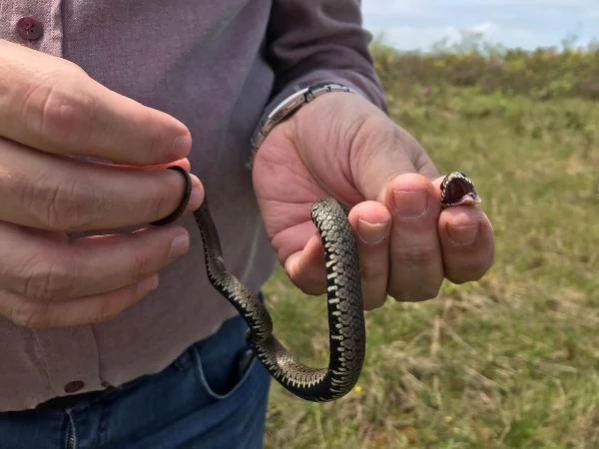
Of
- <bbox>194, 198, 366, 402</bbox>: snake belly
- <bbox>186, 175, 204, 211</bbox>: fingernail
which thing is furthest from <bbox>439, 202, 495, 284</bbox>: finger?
<bbox>186, 175, 204, 211</bbox>: fingernail

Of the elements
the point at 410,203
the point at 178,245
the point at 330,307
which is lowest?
the point at 330,307

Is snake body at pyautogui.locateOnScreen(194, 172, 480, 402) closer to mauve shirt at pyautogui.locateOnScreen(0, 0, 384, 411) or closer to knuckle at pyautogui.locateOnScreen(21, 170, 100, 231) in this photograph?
mauve shirt at pyautogui.locateOnScreen(0, 0, 384, 411)

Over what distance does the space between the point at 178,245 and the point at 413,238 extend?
341mm

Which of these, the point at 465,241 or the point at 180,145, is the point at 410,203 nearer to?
the point at 465,241

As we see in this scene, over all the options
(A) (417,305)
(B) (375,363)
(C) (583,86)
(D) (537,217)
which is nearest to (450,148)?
(D) (537,217)

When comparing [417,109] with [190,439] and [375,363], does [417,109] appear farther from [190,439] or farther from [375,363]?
[190,439]

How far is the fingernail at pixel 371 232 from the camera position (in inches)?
41.6

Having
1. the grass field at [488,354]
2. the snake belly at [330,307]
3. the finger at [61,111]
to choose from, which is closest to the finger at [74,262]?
the finger at [61,111]

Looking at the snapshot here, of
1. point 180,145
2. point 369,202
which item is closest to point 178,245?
point 180,145

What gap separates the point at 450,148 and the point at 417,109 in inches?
105

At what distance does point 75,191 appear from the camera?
0.92 metres

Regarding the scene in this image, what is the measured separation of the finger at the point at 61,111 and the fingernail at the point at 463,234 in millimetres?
431

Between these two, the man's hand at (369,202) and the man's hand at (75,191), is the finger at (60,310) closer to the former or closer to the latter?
the man's hand at (75,191)

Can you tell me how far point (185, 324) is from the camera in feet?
4.50
